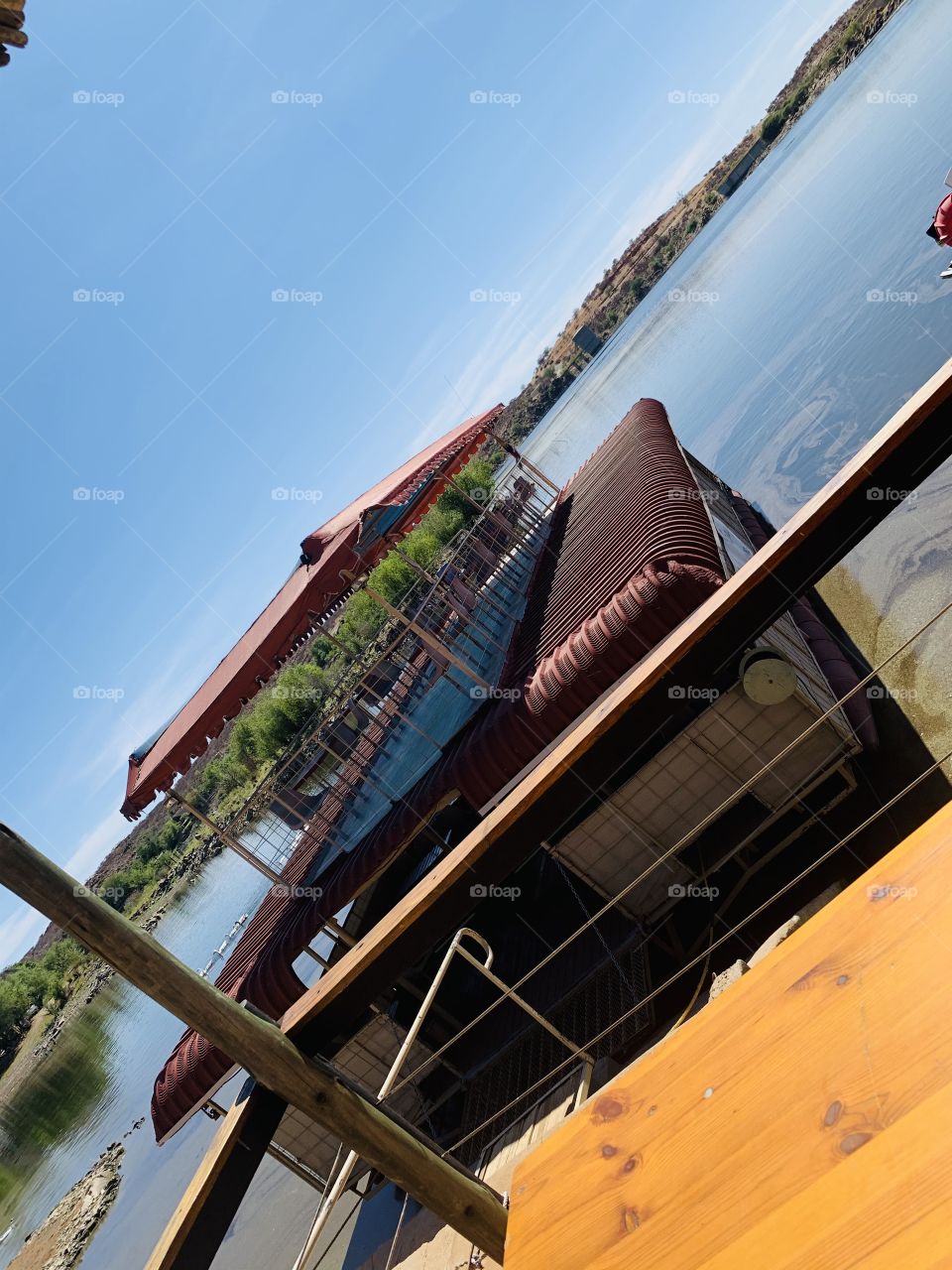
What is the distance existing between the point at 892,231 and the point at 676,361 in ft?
Result: 72.4

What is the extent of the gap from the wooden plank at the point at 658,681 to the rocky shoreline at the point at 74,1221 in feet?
79.9

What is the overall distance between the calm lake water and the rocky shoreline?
665 mm

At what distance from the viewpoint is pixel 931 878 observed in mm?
1315

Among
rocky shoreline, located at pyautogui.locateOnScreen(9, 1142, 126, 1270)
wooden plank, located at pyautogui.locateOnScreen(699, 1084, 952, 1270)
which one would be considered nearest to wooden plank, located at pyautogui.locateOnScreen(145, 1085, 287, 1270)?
wooden plank, located at pyautogui.locateOnScreen(699, 1084, 952, 1270)

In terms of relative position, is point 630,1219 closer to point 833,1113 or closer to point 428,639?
point 833,1113

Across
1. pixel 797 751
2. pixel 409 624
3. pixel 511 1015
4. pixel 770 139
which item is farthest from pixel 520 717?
pixel 770 139

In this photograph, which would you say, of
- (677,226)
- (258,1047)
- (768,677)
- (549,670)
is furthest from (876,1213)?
(677,226)

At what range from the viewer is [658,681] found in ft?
8.16

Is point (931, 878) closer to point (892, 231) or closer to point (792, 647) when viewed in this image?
point (792, 647)

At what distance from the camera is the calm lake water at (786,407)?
1198cm

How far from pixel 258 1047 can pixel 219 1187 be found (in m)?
0.38

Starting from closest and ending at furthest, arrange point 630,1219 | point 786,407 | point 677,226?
point 630,1219
point 786,407
point 677,226

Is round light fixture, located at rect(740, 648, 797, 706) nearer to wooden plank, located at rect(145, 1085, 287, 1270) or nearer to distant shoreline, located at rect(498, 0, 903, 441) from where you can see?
wooden plank, located at rect(145, 1085, 287, 1270)

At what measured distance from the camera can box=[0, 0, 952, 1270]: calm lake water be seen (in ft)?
39.3
